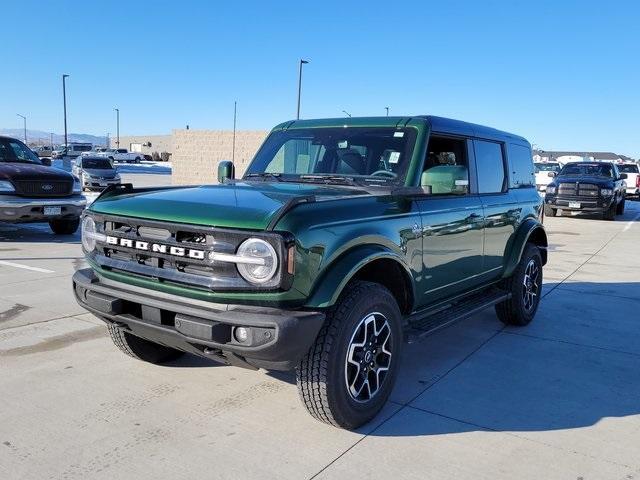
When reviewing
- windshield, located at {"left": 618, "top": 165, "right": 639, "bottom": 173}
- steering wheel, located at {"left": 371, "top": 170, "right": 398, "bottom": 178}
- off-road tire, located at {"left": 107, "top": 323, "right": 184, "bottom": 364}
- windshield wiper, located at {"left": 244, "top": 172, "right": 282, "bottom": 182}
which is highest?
windshield, located at {"left": 618, "top": 165, "right": 639, "bottom": 173}

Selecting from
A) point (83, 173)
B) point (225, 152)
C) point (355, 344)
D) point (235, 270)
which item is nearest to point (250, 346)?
point (235, 270)

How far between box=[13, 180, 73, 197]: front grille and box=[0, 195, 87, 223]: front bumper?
3.8 inches

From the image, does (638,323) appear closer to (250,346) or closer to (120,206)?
(250,346)

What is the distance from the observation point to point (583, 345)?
208 inches

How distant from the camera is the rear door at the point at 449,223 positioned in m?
4.03

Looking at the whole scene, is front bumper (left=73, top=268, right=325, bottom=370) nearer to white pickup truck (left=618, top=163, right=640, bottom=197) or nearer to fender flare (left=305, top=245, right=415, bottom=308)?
fender flare (left=305, top=245, right=415, bottom=308)

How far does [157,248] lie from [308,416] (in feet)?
4.58

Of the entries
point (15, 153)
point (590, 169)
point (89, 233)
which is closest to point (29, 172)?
point (15, 153)

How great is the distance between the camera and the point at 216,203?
3.31 meters

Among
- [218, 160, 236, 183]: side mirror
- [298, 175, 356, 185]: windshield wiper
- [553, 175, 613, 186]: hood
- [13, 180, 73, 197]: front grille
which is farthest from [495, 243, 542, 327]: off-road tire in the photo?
[553, 175, 613, 186]: hood

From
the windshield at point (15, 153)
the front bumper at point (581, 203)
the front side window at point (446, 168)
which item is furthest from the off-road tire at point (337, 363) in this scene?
the front bumper at point (581, 203)

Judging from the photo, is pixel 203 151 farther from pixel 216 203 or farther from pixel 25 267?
pixel 216 203

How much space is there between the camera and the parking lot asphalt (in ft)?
9.95

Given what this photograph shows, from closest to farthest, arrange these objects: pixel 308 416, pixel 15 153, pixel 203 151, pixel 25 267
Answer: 1. pixel 308 416
2. pixel 25 267
3. pixel 15 153
4. pixel 203 151
